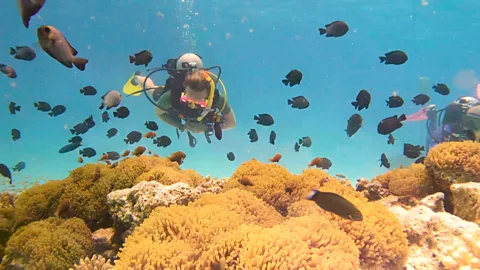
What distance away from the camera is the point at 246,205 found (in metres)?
3.16

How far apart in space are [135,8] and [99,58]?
1492 inches

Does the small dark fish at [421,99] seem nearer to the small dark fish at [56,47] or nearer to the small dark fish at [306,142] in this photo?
the small dark fish at [306,142]

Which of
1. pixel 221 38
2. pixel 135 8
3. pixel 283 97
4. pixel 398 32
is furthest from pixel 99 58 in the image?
pixel 398 32

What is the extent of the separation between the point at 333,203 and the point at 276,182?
1495 millimetres

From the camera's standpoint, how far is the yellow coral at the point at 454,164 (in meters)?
3.74

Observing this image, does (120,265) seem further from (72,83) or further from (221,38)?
(72,83)

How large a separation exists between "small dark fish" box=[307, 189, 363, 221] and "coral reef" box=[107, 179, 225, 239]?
1.66 metres

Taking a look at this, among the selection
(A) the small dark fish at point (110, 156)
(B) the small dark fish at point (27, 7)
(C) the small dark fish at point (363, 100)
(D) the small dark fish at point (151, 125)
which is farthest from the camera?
(D) the small dark fish at point (151, 125)

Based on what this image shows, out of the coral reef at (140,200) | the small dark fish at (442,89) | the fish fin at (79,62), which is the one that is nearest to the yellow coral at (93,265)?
the coral reef at (140,200)

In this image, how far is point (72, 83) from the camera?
286ft

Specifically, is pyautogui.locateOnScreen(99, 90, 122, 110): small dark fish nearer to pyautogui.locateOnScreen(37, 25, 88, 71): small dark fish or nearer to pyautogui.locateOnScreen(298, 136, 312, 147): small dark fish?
pyautogui.locateOnScreen(37, 25, 88, 71): small dark fish

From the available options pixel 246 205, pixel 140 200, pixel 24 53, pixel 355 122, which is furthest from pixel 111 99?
pixel 355 122

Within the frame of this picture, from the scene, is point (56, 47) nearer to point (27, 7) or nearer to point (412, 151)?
point (27, 7)

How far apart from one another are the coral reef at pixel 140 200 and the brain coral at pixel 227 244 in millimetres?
396
